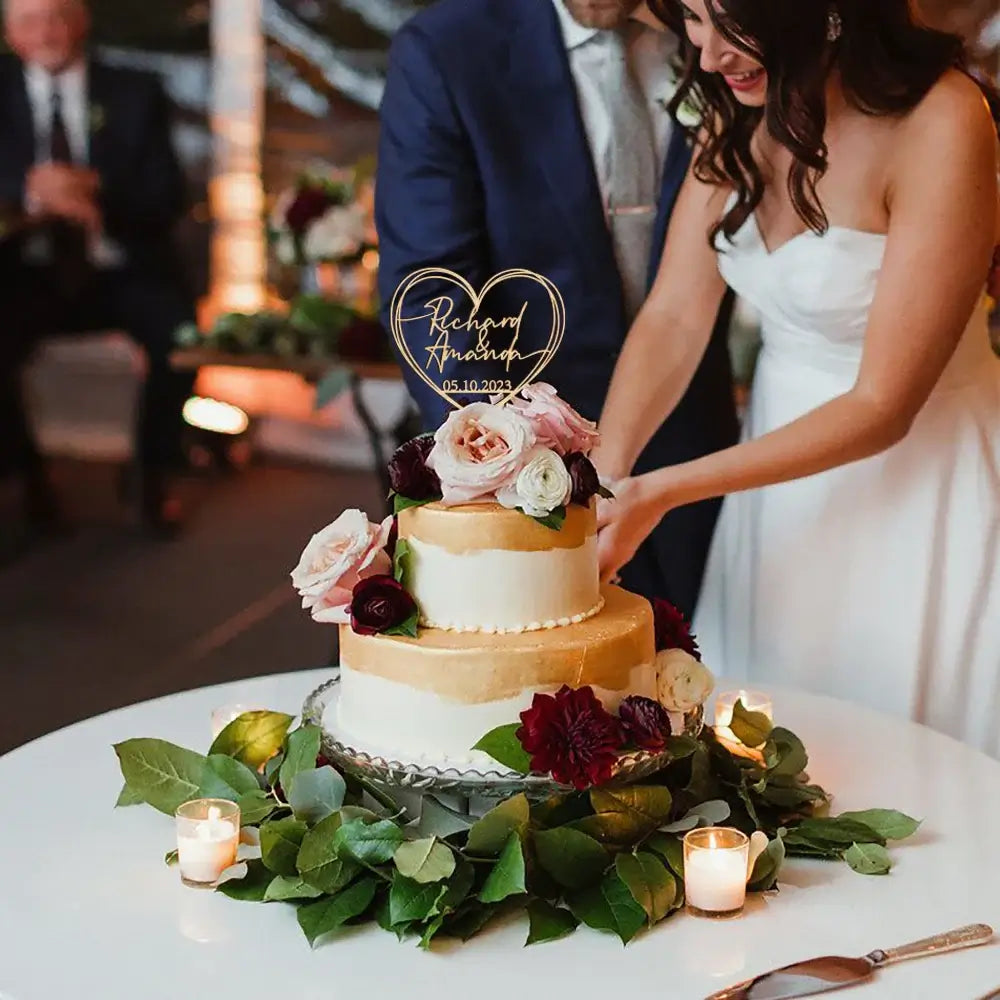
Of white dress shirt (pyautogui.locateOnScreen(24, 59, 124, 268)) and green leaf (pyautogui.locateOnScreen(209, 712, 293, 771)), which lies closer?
green leaf (pyautogui.locateOnScreen(209, 712, 293, 771))

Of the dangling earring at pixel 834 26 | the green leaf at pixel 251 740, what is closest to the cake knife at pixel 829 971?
the green leaf at pixel 251 740

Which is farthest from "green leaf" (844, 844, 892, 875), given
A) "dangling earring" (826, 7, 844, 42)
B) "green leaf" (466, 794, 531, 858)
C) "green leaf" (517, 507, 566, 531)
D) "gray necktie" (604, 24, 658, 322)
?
"gray necktie" (604, 24, 658, 322)

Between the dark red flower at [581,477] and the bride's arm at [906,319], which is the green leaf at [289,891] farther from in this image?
the bride's arm at [906,319]

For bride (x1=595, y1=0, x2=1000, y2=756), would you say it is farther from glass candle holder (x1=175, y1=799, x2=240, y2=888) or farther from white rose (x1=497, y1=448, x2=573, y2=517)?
glass candle holder (x1=175, y1=799, x2=240, y2=888)

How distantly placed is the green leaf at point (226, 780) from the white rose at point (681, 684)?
0.48 meters

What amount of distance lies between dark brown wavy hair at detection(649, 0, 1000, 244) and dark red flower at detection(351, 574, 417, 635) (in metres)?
0.89

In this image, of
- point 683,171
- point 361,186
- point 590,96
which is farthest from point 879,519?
point 361,186

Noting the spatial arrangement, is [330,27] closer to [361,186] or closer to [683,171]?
[361,186]

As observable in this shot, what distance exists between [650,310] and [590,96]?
474mm

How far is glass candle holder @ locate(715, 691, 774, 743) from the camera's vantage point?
1.99 meters

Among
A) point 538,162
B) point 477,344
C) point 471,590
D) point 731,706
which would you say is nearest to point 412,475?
point 471,590

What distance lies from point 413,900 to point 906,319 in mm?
Result: 1069

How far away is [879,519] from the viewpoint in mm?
2414

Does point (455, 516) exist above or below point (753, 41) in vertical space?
below
